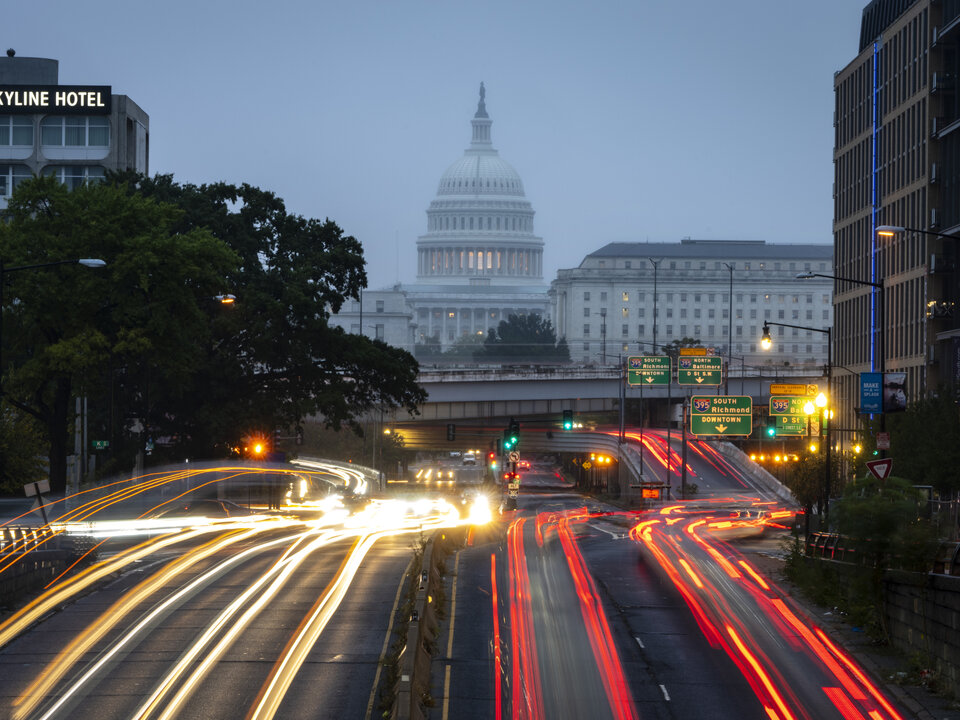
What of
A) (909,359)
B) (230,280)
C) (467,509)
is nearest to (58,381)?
(230,280)

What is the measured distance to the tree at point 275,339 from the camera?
76.7 meters

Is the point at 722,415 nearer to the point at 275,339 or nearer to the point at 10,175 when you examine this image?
the point at 275,339

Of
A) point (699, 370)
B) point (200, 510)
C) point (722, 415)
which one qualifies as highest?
point (699, 370)

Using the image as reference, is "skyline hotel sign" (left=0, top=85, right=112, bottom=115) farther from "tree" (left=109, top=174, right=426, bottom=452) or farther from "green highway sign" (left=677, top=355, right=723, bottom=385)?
"green highway sign" (left=677, top=355, right=723, bottom=385)

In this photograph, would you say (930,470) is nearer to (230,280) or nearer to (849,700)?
(849,700)

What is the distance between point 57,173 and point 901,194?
57856mm

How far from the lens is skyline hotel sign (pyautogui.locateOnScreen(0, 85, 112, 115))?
10725cm

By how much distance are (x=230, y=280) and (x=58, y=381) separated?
18.7 m

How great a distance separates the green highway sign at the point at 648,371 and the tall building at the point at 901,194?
11.0 metres

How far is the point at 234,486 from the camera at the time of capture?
274ft

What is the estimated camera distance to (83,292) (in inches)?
2398

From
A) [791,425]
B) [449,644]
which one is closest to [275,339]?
[791,425]

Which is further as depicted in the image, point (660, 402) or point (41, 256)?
point (660, 402)

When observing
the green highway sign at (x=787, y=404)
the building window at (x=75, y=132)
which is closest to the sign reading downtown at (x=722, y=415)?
the green highway sign at (x=787, y=404)
